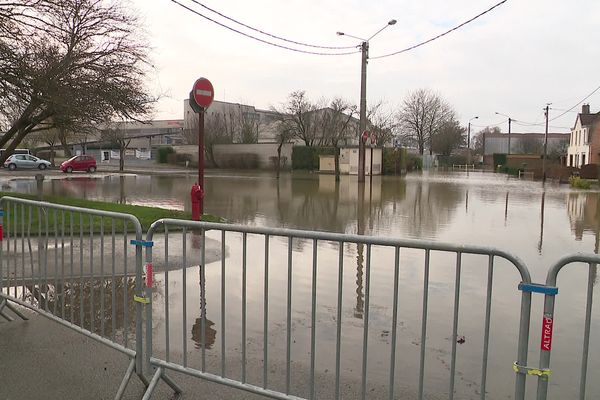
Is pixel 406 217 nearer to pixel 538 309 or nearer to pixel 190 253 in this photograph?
pixel 190 253

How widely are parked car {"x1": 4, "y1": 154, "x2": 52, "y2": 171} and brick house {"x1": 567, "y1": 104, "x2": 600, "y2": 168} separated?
165 ft

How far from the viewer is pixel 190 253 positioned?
28.3ft

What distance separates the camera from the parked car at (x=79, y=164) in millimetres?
42062

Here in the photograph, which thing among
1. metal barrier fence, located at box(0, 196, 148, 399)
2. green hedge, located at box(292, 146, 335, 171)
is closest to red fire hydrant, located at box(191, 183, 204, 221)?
metal barrier fence, located at box(0, 196, 148, 399)

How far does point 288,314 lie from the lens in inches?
135

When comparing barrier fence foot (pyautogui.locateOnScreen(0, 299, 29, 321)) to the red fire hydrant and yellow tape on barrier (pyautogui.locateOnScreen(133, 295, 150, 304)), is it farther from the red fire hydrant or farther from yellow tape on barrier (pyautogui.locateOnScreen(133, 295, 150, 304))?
the red fire hydrant

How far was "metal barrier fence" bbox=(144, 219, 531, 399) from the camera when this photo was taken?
3.07 m

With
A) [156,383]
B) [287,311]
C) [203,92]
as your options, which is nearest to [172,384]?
[156,383]

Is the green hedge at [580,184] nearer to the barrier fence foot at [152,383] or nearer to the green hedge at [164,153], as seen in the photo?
the barrier fence foot at [152,383]

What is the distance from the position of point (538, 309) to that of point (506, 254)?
3459 millimetres

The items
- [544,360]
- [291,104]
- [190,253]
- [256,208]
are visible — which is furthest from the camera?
[291,104]

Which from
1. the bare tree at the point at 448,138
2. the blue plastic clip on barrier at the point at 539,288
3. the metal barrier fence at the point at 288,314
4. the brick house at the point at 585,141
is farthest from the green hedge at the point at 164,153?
the blue plastic clip on barrier at the point at 539,288

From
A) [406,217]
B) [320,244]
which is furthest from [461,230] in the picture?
[320,244]

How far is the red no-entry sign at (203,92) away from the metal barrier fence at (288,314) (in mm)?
3204
